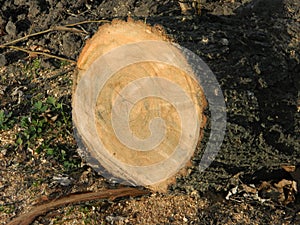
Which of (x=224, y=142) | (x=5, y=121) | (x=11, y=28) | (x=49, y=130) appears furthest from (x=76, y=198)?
(x=11, y=28)

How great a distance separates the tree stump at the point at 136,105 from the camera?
2.64 meters

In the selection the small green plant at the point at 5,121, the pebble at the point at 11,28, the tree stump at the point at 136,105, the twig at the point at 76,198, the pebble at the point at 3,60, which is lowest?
the twig at the point at 76,198

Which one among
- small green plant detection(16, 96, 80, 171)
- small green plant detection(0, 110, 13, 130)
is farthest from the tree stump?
small green plant detection(0, 110, 13, 130)

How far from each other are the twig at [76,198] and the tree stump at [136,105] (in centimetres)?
7

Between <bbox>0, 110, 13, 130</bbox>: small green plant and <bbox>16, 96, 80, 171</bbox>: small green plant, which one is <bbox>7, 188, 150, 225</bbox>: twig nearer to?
<bbox>16, 96, 80, 171</bbox>: small green plant

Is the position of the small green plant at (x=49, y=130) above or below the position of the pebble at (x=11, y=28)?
below

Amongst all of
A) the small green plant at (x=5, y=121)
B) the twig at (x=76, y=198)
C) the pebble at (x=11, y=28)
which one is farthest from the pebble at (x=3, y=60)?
the twig at (x=76, y=198)

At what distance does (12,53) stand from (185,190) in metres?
2.00

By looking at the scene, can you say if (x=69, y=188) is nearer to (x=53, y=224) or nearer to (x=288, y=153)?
(x=53, y=224)

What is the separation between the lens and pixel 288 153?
2924 mm

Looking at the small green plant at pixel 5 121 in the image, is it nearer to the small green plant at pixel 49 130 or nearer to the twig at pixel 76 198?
the small green plant at pixel 49 130

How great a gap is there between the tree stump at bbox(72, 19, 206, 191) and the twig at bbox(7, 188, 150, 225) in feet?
0.22

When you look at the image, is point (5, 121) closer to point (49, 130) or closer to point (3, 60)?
point (49, 130)

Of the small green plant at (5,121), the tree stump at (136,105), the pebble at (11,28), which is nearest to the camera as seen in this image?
the tree stump at (136,105)
